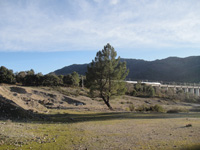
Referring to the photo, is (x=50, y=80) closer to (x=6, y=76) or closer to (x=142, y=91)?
(x=6, y=76)

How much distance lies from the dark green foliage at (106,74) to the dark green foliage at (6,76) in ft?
140

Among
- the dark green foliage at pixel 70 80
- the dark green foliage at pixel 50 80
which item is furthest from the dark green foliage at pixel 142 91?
the dark green foliage at pixel 50 80

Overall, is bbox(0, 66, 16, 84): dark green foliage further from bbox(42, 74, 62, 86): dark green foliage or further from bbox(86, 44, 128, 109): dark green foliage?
bbox(86, 44, 128, 109): dark green foliage

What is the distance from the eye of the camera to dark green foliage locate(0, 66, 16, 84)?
214ft

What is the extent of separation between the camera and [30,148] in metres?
8.22

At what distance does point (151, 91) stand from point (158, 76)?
4643 inches

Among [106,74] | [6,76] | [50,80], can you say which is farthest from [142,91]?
[6,76]

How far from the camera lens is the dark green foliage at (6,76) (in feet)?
214

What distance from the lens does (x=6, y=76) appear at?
65.8 meters

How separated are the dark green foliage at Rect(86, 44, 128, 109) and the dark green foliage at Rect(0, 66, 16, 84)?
1681 inches

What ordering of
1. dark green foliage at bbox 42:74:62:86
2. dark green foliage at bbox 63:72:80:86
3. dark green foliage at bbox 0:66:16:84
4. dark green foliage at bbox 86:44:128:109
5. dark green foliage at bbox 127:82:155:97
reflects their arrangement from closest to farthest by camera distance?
1. dark green foliage at bbox 86:44:128:109
2. dark green foliage at bbox 0:66:16:84
3. dark green foliage at bbox 42:74:62:86
4. dark green foliage at bbox 63:72:80:86
5. dark green foliage at bbox 127:82:155:97

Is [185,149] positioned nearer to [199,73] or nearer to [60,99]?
[60,99]

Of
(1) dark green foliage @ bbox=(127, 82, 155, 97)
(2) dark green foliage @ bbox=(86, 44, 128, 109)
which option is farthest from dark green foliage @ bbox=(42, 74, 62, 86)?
(2) dark green foliage @ bbox=(86, 44, 128, 109)

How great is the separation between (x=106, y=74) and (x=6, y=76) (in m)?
45.7
